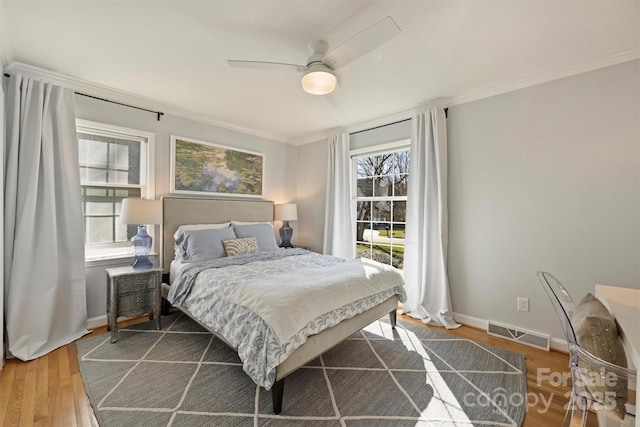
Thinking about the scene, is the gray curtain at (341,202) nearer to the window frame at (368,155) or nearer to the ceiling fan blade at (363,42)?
the window frame at (368,155)

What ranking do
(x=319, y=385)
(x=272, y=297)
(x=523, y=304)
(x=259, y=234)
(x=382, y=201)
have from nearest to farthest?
1. (x=272, y=297)
2. (x=319, y=385)
3. (x=523, y=304)
4. (x=259, y=234)
5. (x=382, y=201)

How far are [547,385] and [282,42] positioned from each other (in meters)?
3.22

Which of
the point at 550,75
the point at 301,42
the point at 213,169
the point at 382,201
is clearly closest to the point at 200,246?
the point at 213,169

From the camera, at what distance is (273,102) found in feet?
10.4

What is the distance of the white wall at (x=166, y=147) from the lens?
9.28 feet

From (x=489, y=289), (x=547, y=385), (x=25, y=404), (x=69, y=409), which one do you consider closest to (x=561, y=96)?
(x=489, y=289)

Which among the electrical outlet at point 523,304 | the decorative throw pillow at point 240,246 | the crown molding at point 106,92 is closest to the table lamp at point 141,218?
the decorative throw pillow at point 240,246

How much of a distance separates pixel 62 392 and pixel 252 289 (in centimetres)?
144

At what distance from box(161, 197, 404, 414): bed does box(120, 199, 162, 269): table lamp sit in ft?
1.06

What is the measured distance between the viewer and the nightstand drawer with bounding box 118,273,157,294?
101 inches

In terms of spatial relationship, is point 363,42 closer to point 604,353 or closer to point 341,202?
point 604,353

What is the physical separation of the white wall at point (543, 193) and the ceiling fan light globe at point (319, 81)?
177cm

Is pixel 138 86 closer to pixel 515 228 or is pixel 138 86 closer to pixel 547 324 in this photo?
pixel 515 228

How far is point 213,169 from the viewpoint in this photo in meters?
3.77
